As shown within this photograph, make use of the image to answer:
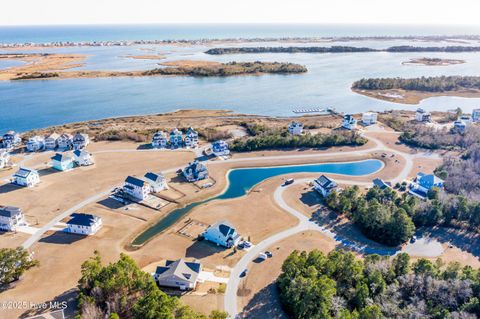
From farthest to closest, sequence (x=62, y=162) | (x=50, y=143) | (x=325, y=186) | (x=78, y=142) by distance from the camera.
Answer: (x=78, y=142)
(x=50, y=143)
(x=62, y=162)
(x=325, y=186)

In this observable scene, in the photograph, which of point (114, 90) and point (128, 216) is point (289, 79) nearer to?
point (114, 90)

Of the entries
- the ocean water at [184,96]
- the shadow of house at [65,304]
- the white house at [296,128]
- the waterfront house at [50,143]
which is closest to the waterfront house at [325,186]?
the white house at [296,128]

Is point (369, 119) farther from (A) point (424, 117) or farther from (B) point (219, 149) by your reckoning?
(B) point (219, 149)

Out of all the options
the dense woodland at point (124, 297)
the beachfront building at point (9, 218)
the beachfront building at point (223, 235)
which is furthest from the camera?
the beachfront building at point (9, 218)

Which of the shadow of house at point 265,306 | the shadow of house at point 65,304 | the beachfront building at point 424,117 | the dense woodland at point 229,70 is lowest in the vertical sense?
the shadow of house at point 265,306

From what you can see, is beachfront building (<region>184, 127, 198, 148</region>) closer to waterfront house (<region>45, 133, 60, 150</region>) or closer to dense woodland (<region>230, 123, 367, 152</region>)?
dense woodland (<region>230, 123, 367, 152</region>)

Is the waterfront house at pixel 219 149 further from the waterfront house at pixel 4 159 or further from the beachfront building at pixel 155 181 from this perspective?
the waterfront house at pixel 4 159

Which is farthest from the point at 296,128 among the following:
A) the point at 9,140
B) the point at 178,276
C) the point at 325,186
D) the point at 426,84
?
the point at 426,84
